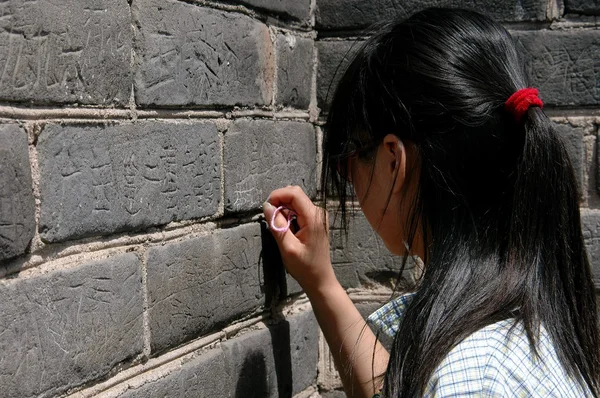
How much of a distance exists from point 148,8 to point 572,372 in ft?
3.75

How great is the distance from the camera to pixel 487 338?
1.42 m

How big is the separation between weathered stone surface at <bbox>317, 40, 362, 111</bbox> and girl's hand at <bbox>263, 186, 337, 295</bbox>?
0.53 metres

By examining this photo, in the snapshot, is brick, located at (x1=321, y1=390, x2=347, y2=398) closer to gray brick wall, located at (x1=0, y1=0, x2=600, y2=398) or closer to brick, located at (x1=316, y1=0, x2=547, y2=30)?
gray brick wall, located at (x1=0, y1=0, x2=600, y2=398)

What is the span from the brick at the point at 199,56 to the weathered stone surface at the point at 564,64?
862 mm

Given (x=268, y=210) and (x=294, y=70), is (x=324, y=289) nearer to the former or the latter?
(x=268, y=210)

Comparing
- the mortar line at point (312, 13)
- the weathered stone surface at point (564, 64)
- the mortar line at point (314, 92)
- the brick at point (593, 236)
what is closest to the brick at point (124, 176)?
the mortar line at point (314, 92)

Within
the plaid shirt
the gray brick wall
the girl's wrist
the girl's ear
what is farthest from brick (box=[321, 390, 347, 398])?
the plaid shirt

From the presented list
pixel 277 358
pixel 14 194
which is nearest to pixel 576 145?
pixel 277 358

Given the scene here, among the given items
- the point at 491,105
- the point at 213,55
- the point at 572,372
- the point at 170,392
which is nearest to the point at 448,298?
the point at 572,372

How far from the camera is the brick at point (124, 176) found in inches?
58.4

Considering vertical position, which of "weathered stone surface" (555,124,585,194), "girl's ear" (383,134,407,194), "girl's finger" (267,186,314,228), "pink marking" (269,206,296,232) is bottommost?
"pink marking" (269,206,296,232)

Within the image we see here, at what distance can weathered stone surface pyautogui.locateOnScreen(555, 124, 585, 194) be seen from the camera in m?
2.51

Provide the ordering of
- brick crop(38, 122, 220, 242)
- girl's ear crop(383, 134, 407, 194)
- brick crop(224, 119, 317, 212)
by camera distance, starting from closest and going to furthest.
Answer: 1. brick crop(38, 122, 220, 242)
2. girl's ear crop(383, 134, 407, 194)
3. brick crop(224, 119, 317, 212)

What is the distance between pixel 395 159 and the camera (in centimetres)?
170
